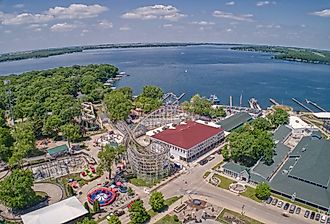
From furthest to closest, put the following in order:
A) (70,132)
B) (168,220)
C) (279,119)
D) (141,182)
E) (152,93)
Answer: (152,93), (279,119), (70,132), (141,182), (168,220)

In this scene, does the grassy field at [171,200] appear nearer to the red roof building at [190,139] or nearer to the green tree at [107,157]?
the green tree at [107,157]

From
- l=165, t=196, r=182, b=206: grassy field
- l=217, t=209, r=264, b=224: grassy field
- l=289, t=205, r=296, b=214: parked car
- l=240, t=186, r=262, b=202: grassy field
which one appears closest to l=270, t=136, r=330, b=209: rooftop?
l=289, t=205, r=296, b=214: parked car

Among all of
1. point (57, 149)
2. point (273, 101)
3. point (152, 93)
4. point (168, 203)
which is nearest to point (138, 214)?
point (168, 203)

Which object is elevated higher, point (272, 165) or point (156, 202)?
point (272, 165)

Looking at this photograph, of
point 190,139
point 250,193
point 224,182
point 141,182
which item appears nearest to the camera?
point 250,193

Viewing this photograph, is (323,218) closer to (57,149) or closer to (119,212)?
(119,212)

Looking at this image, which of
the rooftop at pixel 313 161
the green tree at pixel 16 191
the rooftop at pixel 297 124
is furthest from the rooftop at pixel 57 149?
the rooftop at pixel 297 124

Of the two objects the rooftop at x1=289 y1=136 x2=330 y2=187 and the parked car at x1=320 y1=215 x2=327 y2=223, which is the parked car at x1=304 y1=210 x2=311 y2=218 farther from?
the rooftop at x1=289 y1=136 x2=330 y2=187
